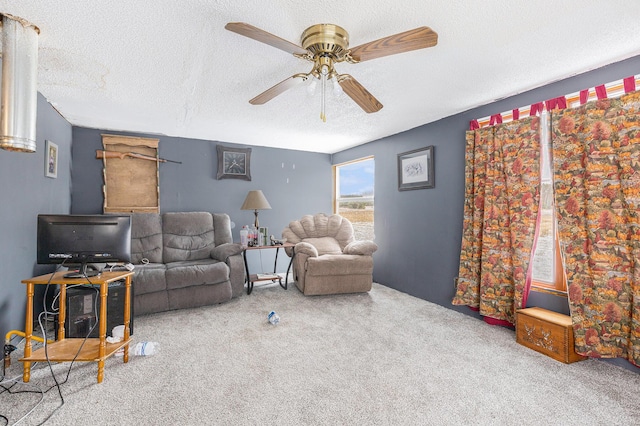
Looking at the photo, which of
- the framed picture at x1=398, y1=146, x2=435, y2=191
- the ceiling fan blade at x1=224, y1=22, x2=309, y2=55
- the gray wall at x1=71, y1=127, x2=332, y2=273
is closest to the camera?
the ceiling fan blade at x1=224, y1=22, x2=309, y2=55

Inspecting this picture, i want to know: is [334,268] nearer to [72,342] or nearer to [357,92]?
[357,92]

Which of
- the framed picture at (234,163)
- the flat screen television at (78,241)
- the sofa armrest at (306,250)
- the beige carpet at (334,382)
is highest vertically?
the framed picture at (234,163)

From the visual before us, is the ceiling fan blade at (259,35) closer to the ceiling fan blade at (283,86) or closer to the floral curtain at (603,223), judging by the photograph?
the ceiling fan blade at (283,86)

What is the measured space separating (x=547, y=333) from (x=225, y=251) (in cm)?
320

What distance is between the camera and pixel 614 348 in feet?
6.95

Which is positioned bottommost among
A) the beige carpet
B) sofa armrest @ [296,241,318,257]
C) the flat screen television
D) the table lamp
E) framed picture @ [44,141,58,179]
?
the beige carpet

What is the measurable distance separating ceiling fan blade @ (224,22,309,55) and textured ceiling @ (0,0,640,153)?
0.17 m

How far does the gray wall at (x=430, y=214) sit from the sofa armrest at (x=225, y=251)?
2.04 metres

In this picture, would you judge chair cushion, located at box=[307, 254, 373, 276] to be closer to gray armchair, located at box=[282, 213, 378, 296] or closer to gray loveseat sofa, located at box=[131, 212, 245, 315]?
gray armchair, located at box=[282, 213, 378, 296]

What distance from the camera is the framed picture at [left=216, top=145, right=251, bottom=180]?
473cm

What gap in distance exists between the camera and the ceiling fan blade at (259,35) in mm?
1442

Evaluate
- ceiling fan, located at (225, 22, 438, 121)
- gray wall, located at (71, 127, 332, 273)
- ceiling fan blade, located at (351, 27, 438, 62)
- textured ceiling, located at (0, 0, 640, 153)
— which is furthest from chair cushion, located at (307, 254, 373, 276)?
ceiling fan blade, located at (351, 27, 438, 62)

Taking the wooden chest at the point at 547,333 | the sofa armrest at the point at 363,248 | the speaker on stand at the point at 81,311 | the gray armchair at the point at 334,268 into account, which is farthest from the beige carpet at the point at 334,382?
the sofa armrest at the point at 363,248

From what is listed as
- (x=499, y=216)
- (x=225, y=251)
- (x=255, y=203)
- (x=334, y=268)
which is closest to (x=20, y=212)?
(x=225, y=251)
